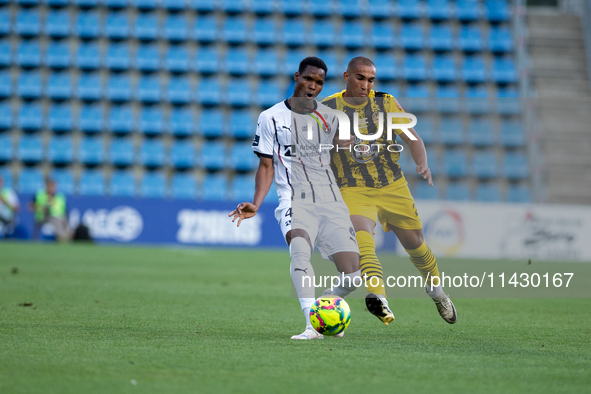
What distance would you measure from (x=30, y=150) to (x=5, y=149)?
76 centimetres

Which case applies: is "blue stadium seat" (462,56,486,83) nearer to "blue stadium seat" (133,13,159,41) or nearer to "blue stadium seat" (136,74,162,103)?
"blue stadium seat" (136,74,162,103)

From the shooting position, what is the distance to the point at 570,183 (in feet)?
68.6

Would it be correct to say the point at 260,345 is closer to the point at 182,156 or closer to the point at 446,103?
the point at 182,156

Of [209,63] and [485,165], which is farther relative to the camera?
[209,63]

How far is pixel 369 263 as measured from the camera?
15.0 ft

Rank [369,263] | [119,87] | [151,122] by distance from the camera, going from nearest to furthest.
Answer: [369,263]
[151,122]
[119,87]

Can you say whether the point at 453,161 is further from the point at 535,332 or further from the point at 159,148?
the point at 535,332

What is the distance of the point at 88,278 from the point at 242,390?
6380 millimetres

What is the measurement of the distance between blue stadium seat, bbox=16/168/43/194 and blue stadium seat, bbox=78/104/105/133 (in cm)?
206

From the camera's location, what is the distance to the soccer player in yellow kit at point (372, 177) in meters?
4.45

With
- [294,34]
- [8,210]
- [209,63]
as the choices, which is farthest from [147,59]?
[8,210]

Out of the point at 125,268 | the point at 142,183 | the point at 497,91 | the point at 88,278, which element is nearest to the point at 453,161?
the point at 497,91

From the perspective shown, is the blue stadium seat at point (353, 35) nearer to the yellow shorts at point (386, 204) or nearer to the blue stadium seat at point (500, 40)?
the blue stadium seat at point (500, 40)

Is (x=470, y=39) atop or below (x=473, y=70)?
atop
